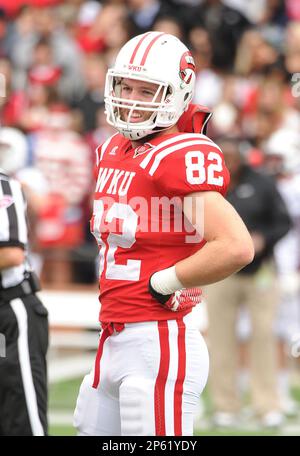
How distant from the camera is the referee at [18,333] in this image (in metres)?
5.52

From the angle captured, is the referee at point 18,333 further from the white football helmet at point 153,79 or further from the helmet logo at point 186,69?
the helmet logo at point 186,69

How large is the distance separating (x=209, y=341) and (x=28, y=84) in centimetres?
428

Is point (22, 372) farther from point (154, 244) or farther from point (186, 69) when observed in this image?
point (186, 69)

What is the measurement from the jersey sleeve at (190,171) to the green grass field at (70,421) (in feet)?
12.3

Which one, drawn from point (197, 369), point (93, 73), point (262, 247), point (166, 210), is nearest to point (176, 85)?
point (166, 210)

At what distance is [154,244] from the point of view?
476cm

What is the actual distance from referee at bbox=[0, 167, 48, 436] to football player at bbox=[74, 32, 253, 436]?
622 mm

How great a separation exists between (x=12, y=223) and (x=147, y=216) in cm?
105

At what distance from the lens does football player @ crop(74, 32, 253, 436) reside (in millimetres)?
4621

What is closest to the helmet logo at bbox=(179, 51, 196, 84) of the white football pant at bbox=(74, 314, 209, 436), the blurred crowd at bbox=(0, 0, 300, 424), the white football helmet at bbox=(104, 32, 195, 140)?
the white football helmet at bbox=(104, 32, 195, 140)

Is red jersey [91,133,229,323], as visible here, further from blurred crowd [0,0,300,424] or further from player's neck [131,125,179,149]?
blurred crowd [0,0,300,424]

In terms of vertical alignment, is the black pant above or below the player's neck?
below

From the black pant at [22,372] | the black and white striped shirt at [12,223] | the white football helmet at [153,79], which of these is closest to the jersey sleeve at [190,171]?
the white football helmet at [153,79]
